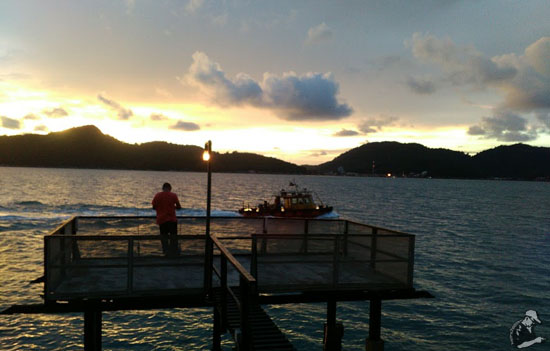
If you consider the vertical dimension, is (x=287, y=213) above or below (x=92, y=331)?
below

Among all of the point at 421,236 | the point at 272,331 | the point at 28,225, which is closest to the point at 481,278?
the point at 421,236

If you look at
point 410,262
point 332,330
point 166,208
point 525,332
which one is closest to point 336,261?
point 410,262

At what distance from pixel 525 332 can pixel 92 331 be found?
57.8ft

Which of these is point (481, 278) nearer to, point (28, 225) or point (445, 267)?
point (445, 267)

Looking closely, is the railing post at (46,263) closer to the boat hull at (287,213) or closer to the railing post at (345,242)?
the railing post at (345,242)

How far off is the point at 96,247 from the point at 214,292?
2.61 meters

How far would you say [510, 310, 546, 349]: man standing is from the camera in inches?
677

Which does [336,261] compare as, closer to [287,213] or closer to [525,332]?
[525,332]

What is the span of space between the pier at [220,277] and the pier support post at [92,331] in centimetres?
2

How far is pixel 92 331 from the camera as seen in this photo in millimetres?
8875

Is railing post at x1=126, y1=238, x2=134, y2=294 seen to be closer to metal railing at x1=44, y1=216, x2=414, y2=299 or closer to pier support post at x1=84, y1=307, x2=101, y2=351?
metal railing at x1=44, y1=216, x2=414, y2=299

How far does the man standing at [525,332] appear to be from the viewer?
56.4 ft

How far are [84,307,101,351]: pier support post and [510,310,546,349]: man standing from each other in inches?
623

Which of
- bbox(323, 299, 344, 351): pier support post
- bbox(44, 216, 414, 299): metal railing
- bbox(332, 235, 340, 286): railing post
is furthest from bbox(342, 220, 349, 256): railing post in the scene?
bbox(332, 235, 340, 286): railing post
